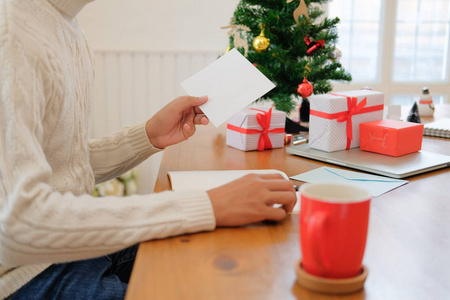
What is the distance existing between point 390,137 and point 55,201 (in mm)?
752

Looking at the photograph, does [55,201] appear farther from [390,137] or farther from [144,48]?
[144,48]

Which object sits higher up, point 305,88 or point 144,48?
point 144,48

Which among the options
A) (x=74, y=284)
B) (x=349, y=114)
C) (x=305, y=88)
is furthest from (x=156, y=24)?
(x=74, y=284)

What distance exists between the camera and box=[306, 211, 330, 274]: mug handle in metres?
0.49

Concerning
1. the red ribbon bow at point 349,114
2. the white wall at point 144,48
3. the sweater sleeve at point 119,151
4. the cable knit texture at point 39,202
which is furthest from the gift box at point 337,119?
the white wall at point 144,48

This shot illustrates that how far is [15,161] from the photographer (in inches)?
24.4

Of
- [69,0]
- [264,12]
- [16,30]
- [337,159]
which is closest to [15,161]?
[16,30]

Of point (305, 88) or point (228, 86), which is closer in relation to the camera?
point (228, 86)

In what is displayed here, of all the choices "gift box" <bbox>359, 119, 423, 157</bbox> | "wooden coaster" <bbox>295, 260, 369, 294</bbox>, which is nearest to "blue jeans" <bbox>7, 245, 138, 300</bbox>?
"wooden coaster" <bbox>295, 260, 369, 294</bbox>

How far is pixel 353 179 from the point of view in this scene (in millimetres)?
922

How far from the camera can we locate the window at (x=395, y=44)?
2.92 metres

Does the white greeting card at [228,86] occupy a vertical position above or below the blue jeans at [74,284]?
above

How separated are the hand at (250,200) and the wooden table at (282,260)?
16mm

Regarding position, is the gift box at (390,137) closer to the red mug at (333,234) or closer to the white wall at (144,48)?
the red mug at (333,234)
